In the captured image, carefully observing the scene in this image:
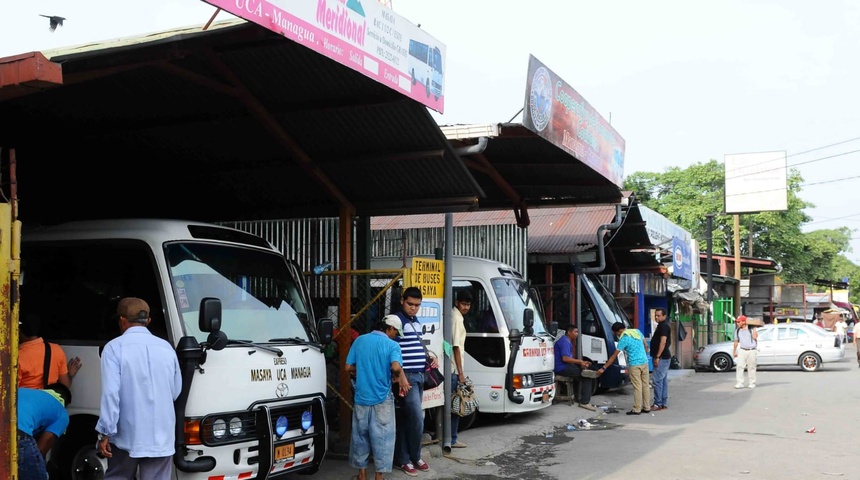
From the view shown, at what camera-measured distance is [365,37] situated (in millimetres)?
6844

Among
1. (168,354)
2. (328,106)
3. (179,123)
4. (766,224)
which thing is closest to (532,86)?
(328,106)

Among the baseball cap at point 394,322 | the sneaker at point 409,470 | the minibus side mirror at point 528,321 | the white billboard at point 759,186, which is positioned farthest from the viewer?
the white billboard at point 759,186

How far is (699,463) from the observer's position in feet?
31.8

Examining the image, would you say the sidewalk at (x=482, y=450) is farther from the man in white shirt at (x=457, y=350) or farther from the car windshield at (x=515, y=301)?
the car windshield at (x=515, y=301)

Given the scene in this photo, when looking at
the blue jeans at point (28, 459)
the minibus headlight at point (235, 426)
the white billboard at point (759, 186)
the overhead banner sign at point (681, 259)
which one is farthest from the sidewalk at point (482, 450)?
the white billboard at point (759, 186)

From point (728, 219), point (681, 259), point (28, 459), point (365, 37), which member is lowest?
point (28, 459)

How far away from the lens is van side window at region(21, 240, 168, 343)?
6949 mm

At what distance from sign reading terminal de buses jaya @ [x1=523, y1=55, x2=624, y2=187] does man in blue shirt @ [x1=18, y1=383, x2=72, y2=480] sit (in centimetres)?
590

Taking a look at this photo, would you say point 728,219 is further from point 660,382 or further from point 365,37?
point 365,37

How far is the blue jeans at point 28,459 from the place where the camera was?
5395mm

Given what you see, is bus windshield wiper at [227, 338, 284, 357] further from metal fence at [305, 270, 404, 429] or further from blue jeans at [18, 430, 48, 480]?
metal fence at [305, 270, 404, 429]

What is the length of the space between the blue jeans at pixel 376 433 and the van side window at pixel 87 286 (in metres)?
2.12

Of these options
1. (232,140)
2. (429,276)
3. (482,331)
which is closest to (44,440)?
(232,140)

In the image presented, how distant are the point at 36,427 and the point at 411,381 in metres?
3.79
